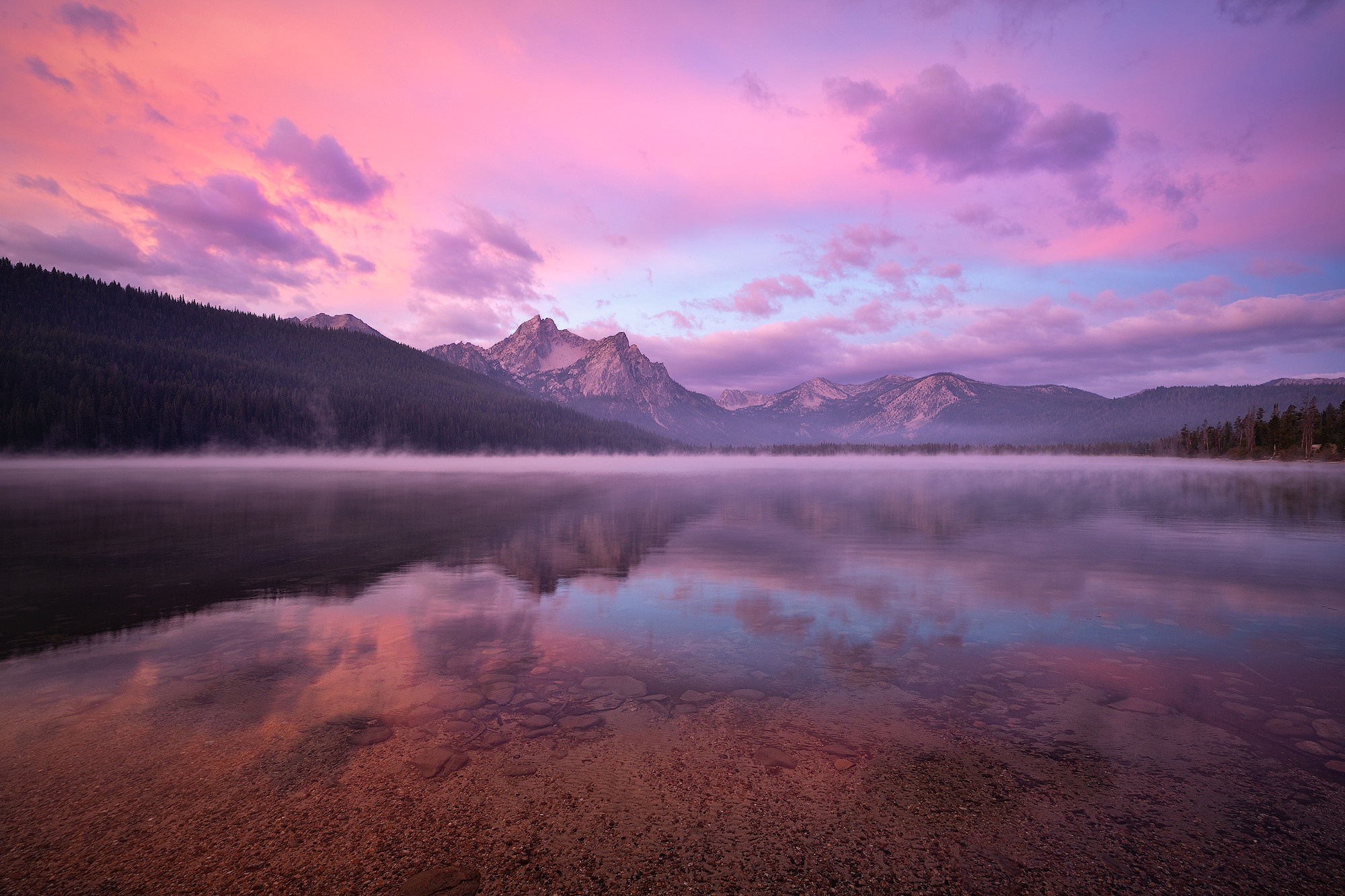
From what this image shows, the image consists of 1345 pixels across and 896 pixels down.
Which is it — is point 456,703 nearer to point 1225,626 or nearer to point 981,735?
point 981,735

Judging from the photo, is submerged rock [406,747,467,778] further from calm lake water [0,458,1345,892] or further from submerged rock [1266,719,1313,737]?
submerged rock [1266,719,1313,737]

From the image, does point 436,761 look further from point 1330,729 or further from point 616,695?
point 1330,729

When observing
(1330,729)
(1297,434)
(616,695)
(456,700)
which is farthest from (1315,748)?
(1297,434)

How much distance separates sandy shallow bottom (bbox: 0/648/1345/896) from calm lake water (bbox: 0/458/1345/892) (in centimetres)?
6

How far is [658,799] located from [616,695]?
4.17m

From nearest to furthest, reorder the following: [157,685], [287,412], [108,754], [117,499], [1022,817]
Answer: [1022,817] → [108,754] → [157,685] → [117,499] → [287,412]

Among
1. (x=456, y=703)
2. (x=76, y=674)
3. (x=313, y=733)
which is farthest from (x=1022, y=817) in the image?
(x=76, y=674)

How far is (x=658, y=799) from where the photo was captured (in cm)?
834

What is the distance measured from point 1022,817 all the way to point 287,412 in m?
235

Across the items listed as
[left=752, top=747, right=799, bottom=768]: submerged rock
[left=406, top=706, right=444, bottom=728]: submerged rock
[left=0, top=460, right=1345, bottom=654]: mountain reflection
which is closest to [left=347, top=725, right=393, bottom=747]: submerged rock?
[left=406, top=706, right=444, bottom=728]: submerged rock

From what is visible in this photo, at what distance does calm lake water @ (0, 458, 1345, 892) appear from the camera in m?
7.14

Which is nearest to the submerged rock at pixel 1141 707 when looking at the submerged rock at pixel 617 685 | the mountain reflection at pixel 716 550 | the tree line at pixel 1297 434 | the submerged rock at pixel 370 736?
the mountain reflection at pixel 716 550

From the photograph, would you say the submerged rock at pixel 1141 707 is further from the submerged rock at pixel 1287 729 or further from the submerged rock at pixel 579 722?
the submerged rock at pixel 579 722

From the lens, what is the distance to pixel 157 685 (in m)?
12.8
